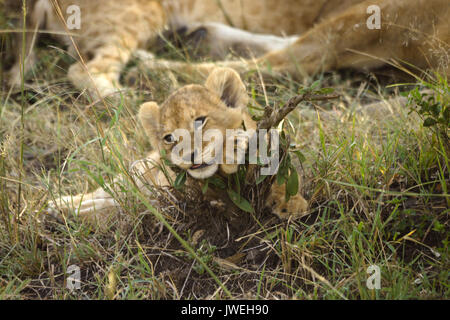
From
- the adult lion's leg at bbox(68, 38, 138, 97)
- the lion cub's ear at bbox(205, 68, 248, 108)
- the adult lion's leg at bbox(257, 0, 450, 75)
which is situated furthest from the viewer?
the adult lion's leg at bbox(68, 38, 138, 97)

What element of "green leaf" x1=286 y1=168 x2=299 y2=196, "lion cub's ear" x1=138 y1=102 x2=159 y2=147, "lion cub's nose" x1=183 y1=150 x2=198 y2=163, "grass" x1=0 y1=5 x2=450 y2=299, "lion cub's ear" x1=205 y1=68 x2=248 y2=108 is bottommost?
"grass" x1=0 y1=5 x2=450 y2=299

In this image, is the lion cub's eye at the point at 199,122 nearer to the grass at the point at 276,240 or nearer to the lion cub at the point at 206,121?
the lion cub at the point at 206,121

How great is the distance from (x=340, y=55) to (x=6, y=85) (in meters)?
1.88

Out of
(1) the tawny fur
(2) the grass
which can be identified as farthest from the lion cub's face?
(1) the tawny fur

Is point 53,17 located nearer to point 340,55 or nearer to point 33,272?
point 340,55

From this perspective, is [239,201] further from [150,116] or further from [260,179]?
[150,116]

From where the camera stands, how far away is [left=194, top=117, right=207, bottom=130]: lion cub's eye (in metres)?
1.42

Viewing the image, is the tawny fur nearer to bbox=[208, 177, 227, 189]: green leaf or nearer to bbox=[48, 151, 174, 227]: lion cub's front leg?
bbox=[48, 151, 174, 227]: lion cub's front leg

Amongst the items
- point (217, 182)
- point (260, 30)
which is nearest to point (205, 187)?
point (217, 182)

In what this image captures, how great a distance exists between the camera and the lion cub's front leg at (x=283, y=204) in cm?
163

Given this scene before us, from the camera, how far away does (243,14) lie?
3.59 m

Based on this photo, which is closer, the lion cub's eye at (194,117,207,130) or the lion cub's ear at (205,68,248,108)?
the lion cub's eye at (194,117,207,130)

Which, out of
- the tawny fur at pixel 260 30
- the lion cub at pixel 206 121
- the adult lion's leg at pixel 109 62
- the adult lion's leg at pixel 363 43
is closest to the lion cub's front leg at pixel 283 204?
the lion cub at pixel 206 121
